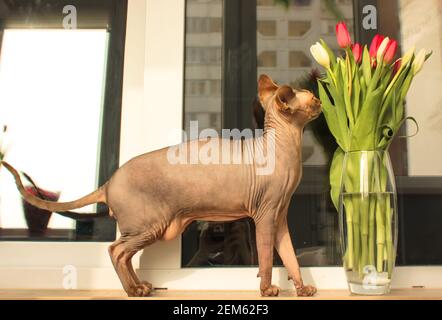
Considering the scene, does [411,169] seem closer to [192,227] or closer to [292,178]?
[292,178]

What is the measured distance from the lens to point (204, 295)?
0.80 m

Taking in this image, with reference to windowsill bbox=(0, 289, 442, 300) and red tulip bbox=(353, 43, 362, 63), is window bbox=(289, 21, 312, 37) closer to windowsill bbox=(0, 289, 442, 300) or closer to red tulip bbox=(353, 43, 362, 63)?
red tulip bbox=(353, 43, 362, 63)

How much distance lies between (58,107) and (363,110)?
641mm

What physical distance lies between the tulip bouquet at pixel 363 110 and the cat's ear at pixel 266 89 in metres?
0.11

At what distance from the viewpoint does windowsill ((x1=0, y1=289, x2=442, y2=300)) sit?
731 mm

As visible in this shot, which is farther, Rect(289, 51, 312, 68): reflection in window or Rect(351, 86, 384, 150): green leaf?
Rect(289, 51, 312, 68): reflection in window

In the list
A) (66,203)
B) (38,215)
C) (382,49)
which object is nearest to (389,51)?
(382,49)

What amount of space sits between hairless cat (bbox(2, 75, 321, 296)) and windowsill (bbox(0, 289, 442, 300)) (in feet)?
0.14

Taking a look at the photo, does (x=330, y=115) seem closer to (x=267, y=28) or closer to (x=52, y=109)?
(x=267, y=28)

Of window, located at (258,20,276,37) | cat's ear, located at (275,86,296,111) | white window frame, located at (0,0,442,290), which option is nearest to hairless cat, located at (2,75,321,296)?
cat's ear, located at (275,86,296,111)

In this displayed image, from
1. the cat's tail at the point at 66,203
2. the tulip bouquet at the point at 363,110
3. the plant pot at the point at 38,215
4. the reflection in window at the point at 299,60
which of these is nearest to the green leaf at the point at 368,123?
the tulip bouquet at the point at 363,110

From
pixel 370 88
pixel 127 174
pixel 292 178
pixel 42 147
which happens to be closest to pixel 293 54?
pixel 370 88

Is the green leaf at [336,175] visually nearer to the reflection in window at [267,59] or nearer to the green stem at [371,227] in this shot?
the green stem at [371,227]

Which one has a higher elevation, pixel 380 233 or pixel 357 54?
pixel 357 54
